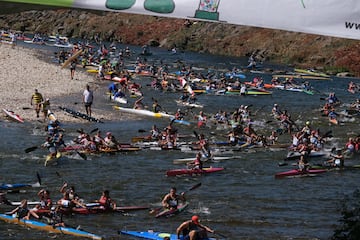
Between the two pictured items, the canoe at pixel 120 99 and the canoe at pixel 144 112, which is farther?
the canoe at pixel 120 99

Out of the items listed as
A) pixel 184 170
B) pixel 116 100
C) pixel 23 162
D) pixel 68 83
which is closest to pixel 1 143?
pixel 23 162

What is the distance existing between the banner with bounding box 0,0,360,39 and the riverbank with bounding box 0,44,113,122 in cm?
3286

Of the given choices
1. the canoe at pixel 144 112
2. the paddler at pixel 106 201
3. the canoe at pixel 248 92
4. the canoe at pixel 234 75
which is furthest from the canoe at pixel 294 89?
the paddler at pixel 106 201

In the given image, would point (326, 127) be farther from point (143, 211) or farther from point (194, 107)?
point (143, 211)

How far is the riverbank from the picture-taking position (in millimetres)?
40797

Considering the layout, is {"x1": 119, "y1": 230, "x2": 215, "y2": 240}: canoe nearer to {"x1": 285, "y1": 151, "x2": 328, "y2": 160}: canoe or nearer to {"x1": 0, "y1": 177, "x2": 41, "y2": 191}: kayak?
{"x1": 0, "y1": 177, "x2": 41, "y2": 191}: kayak

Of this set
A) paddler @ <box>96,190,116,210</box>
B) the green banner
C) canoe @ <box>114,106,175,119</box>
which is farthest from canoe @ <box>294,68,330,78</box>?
the green banner

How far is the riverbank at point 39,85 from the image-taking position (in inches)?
1606

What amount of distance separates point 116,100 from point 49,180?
2340cm

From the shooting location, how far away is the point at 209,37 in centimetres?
10556

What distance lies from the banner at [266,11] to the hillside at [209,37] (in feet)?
204

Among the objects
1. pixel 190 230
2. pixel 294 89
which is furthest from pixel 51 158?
pixel 294 89

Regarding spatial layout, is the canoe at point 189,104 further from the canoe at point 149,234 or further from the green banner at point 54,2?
the green banner at point 54,2

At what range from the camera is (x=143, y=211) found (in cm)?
2252
